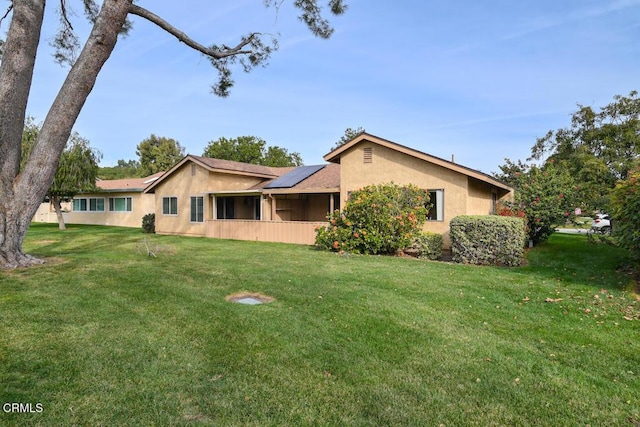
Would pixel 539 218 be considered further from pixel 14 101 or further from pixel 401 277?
pixel 14 101

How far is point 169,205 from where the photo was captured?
21703 mm

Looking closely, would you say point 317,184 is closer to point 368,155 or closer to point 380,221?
point 368,155

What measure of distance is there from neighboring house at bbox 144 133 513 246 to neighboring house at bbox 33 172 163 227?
22.4 ft

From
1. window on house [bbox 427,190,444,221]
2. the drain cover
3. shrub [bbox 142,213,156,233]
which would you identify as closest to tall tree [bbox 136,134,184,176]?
shrub [bbox 142,213,156,233]

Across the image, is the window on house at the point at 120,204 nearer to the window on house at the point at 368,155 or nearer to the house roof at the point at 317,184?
the house roof at the point at 317,184

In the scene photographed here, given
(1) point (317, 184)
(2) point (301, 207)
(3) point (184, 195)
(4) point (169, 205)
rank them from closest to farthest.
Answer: (1) point (317, 184) → (3) point (184, 195) → (2) point (301, 207) → (4) point (169, 205)

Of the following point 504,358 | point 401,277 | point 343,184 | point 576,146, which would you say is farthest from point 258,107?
point 576,146

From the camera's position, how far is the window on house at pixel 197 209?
20.1 m

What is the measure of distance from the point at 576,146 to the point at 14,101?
36.1 metres

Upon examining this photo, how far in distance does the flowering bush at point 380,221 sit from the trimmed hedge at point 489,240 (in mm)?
1608

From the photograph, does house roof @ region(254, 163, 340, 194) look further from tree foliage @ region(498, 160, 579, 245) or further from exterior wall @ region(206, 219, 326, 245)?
tree foliage @ region(498, 160, 579, 245)

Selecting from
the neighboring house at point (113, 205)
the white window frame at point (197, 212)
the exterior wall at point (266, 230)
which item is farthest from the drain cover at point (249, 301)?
the neighboring house at point (113, 205)

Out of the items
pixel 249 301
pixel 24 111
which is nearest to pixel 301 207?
pixel 24 111

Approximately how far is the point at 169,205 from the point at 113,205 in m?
11.8
